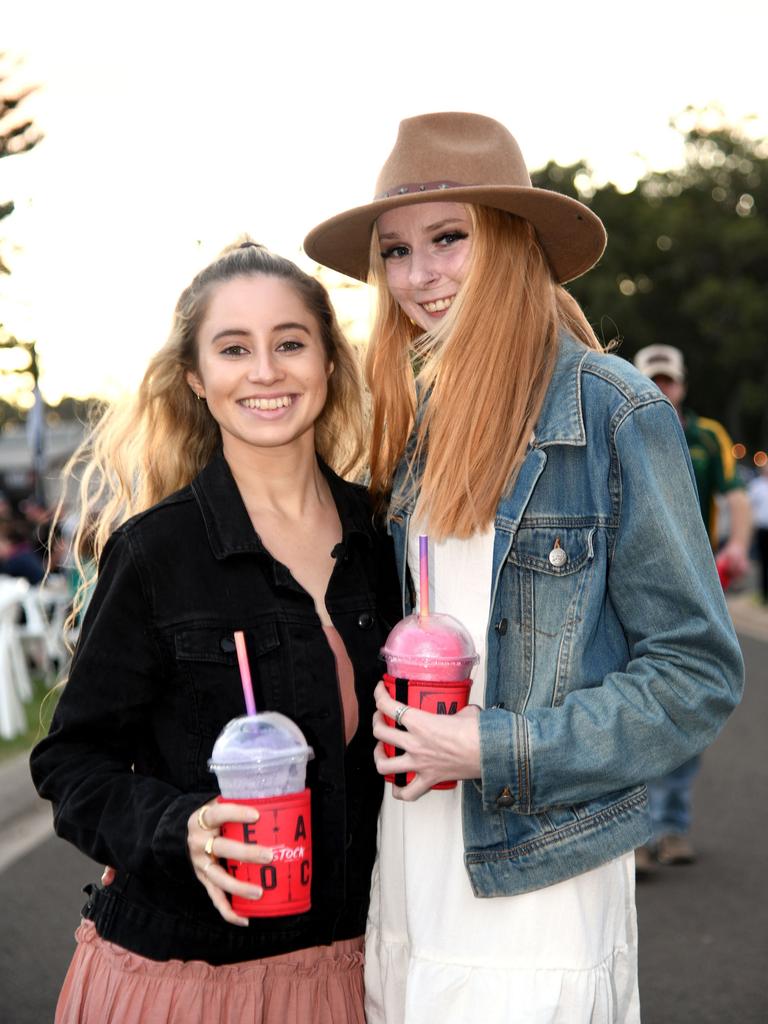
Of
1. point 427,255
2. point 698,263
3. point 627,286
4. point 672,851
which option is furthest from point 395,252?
point 627,286

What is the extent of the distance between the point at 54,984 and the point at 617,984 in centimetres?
310

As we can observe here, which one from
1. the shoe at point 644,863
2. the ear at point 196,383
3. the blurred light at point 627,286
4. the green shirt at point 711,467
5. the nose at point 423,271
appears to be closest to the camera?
the nose at point 423,271

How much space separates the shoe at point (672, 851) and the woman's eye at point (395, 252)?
164 inches

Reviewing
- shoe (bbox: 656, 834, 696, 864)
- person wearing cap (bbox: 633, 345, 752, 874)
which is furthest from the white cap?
shoe (bbox: 656, 834, 696, 864)

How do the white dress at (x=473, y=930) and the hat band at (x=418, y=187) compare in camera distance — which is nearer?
the white dress at (x=473, y=930)

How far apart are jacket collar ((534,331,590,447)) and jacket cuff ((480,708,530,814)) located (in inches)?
21.2

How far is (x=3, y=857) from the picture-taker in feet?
22.5

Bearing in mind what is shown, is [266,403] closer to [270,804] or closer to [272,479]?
[272,479]

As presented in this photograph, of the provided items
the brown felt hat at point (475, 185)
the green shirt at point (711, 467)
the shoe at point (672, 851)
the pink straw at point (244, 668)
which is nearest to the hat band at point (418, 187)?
the brown felt hat at point (475, 185)

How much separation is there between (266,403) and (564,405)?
672 mm

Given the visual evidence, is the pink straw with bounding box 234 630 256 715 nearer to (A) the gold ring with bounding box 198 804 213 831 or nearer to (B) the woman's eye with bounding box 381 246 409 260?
(A) the gold ring with bounding box 198 804 213 831

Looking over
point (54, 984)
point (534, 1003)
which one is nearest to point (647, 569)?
point (534, 1003)

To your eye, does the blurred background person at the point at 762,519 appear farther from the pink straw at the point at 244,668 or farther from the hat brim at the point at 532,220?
the pink straw at the point at 244,668

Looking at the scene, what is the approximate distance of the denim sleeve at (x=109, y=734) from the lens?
2424 mm
